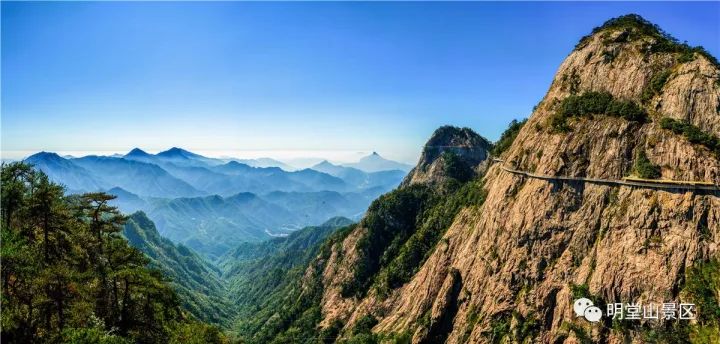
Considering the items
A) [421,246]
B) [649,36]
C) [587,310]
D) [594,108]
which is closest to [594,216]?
[587,310]

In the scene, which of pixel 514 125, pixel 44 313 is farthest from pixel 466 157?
pixel 44 313

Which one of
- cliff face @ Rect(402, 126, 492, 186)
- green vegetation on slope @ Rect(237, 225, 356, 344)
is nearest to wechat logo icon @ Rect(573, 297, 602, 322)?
green vegetation on slope @ Rect(237, 225, 356, 344)

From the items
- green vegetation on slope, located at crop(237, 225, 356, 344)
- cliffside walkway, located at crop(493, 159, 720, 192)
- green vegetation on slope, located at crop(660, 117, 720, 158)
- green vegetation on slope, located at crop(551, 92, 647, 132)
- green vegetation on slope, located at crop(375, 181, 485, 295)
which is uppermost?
green vegetation on slope, located at crop(551, 92, 647, 132)

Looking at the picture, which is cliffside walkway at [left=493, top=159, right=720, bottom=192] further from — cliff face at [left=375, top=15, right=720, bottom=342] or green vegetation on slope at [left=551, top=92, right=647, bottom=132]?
green vegetation on slope at [left=551, top=92, right=647, bottom=132]

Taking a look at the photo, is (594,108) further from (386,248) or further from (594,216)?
(386,248)

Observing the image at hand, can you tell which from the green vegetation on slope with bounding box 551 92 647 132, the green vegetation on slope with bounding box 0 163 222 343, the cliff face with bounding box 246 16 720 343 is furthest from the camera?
the green vegetation on slope with bounding box 551 92 647 132

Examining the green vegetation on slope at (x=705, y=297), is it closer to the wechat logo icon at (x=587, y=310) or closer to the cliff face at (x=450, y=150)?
the wechat logo icon at (x=587, y=310)

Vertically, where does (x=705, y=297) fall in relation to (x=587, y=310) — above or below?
above
